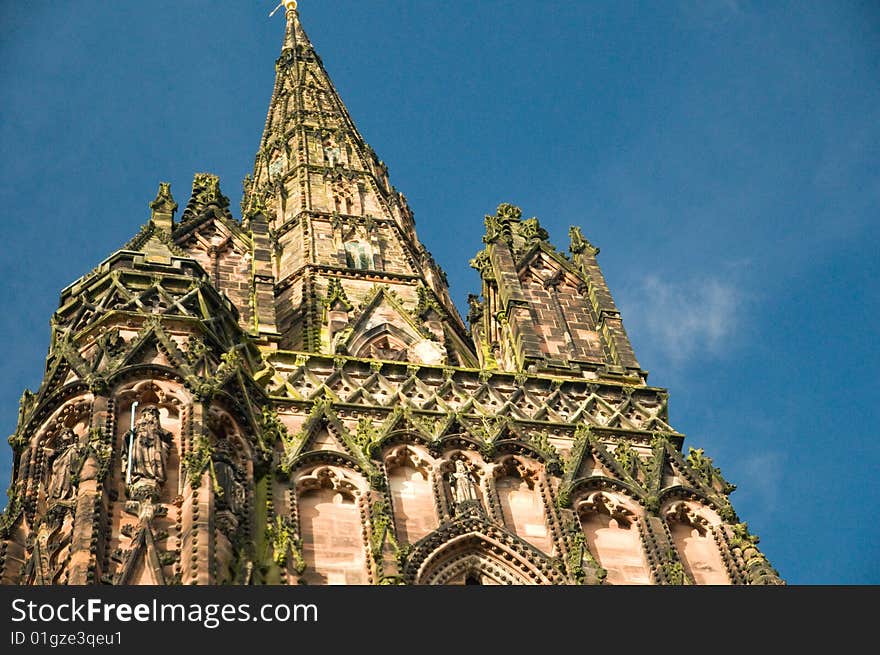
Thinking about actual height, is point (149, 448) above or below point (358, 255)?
below

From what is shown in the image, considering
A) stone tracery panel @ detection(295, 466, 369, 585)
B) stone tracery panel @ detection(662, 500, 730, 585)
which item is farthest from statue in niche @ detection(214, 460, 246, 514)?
stone tracery panel @ detection(662, 500, 730, 585)

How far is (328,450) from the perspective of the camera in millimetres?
26297

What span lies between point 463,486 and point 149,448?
5714mm

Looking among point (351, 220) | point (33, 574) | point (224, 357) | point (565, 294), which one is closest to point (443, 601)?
point (33, 574)

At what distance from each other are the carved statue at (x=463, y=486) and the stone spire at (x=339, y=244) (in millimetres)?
6450

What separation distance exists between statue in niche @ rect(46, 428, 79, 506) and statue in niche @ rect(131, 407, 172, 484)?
873mm

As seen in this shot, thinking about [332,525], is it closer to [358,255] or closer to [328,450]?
[328,450]

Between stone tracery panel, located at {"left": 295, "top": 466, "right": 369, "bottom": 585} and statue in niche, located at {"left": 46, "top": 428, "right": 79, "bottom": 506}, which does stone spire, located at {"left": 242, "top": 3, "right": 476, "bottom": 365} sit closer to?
stone tracery panel, located at {"left": 295, "top": 466, "right": 369, "bottom": 585}

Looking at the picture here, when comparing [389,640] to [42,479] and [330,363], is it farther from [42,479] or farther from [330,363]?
[330,363]

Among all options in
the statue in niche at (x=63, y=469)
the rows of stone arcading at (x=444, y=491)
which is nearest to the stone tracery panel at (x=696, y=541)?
the rows of stone arcading at (x=444, y=491)

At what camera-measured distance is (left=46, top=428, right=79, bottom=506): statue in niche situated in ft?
75.0

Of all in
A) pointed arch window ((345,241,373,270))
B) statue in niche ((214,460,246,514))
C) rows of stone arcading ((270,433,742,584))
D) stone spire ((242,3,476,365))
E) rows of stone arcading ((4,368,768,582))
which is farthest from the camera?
pointed arch window ((345,241,373,270))

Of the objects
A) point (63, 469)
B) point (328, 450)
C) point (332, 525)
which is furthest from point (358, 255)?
point (63, 469)

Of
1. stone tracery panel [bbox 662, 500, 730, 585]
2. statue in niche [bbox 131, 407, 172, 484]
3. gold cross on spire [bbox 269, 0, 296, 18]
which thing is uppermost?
gold cross on spire [bbox 269, 0, 296, 18]
